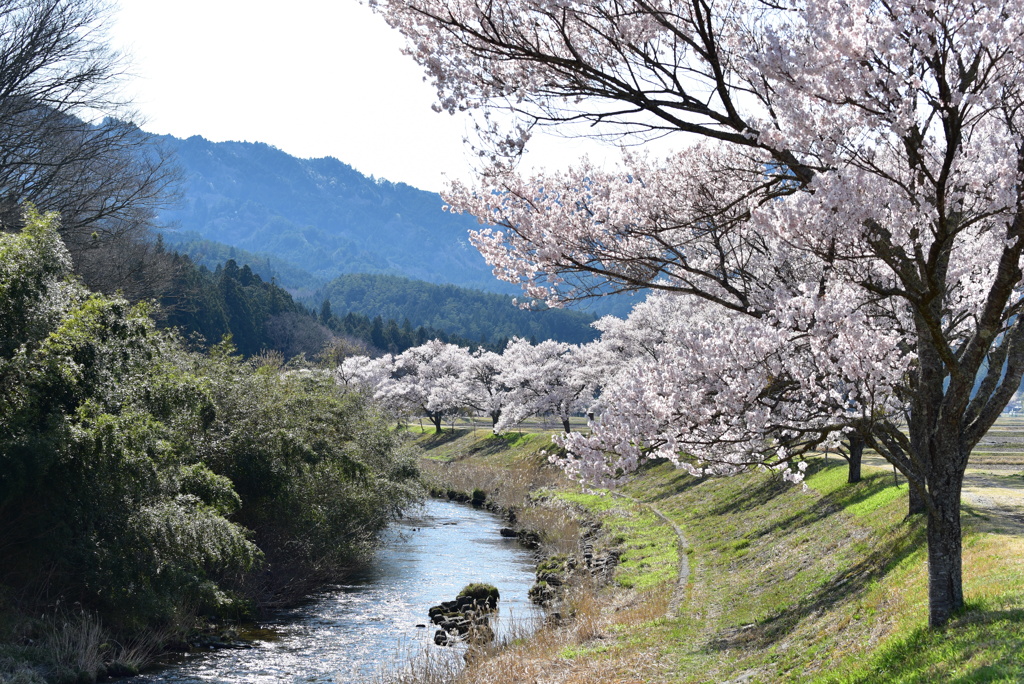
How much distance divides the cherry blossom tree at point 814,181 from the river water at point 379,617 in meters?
9.13

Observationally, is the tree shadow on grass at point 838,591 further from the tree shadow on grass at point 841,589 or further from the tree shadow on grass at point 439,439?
the tree shadow on grass at point 439,439

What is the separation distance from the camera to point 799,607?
13.9 metres

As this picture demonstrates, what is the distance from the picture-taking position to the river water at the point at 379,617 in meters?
15.5

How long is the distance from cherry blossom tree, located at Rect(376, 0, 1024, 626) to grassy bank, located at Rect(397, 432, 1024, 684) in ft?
3.47

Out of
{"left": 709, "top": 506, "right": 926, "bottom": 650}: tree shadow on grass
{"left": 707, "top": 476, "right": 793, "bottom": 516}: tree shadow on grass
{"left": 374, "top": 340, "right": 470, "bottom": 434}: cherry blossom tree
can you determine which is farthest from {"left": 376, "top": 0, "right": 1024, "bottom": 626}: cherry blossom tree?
{"left": 374, "top": 340, "right": 470, "bottom": 434}: cherry blossom tree

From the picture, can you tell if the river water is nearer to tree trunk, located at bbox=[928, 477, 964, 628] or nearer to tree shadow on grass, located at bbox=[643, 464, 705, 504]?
tree shadow on grass, located at bbox=[643, 464, 705, 504]

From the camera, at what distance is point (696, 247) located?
11.8 meters

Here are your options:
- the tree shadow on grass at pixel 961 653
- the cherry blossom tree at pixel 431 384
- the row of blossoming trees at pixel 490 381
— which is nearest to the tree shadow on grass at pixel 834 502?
the tree shadow on grass at pixel 961 653

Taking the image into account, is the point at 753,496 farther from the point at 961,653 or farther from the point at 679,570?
the point at 961,653

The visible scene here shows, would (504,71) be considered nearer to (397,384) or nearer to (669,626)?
(669,626)

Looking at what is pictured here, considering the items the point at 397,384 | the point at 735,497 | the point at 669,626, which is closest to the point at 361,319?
the point at 397,384

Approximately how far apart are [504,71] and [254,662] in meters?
13.0

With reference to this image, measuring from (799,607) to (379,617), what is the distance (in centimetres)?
1059

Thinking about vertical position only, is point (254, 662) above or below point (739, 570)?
below
